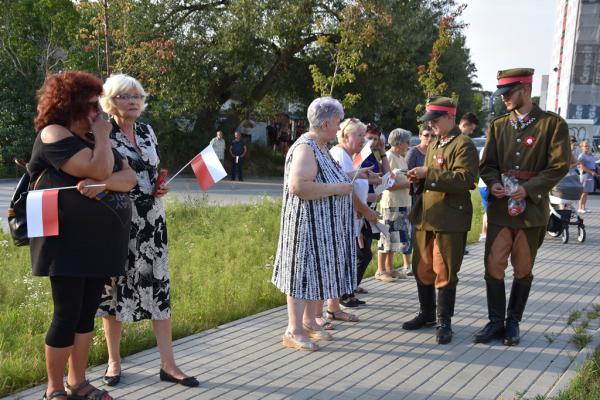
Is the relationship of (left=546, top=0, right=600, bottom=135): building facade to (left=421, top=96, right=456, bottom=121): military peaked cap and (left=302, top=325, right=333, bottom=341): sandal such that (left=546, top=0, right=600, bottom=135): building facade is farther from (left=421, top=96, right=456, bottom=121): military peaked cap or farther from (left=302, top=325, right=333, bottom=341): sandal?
(left=302, top=325, right=333, bottom=341): sandal

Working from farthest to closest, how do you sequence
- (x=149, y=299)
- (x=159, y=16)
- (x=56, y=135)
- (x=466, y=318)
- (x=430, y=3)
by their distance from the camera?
(x=430, y=3), (x=159, y=16), (x=466, y=318), (x=149, y=299), (x=56, y=135)

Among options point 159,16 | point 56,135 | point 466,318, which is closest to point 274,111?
point 159,16

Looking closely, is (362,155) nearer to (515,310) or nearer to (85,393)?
(515,310)

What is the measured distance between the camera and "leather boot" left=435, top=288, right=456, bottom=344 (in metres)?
5.20

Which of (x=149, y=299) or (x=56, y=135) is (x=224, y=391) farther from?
(x=56, y=135)

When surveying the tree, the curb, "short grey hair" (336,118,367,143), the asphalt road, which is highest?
the tree

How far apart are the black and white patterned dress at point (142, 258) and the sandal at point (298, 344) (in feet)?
4.17

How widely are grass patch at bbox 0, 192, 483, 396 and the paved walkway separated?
178 millimetres

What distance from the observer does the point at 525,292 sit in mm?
5203

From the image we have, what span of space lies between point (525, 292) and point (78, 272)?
12.0 feet

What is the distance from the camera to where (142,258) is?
13.1 feet

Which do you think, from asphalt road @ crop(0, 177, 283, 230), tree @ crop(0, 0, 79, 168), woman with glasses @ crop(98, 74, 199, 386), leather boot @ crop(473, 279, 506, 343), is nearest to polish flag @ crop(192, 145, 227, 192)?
woman with glasses @ crop(98, 74, 199, 386)

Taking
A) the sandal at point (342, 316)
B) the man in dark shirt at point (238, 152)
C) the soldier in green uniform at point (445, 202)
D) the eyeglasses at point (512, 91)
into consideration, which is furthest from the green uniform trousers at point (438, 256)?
the man in dark shirt at point (238, 152)

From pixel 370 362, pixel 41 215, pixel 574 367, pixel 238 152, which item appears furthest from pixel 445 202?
pixel 238 152
